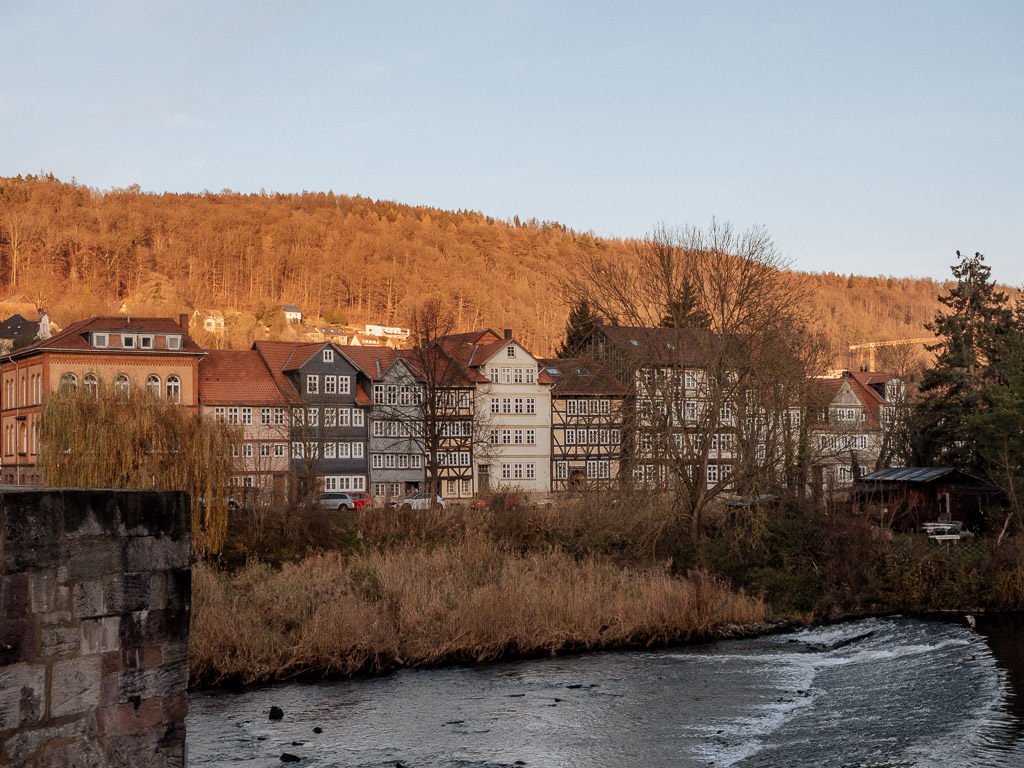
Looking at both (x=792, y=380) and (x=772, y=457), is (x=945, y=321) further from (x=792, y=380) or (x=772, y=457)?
(x=772, y=457)

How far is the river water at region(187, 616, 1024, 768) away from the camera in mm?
15617

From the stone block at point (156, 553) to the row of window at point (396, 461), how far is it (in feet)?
179

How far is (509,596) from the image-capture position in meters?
25.3

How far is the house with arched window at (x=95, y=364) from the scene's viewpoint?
56.3 metres

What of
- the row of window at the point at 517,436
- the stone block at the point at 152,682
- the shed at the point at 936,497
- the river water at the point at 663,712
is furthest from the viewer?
the row of window at the point at 517,436

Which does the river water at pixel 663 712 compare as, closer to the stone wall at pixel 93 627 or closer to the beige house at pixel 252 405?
the stone wall at pixel 93 627

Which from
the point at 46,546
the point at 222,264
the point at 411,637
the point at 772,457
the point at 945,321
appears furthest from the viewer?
the point at 222,264

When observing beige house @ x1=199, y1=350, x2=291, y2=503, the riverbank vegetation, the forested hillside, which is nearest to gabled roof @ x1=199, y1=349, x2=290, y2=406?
beige house @ x1=199, y1=350, x2=291, y2=503

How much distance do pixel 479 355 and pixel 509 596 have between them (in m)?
40.4

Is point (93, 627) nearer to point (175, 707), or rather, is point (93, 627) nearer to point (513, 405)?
point (175, 707)

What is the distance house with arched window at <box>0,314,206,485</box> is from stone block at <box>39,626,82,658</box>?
5003cm

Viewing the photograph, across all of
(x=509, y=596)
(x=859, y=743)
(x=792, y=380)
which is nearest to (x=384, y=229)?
(x=792, y=380)

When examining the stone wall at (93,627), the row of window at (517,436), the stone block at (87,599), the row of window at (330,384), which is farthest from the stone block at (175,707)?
the row of window at (517,436)

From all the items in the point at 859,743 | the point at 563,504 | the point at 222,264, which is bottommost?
the point at 859,743
